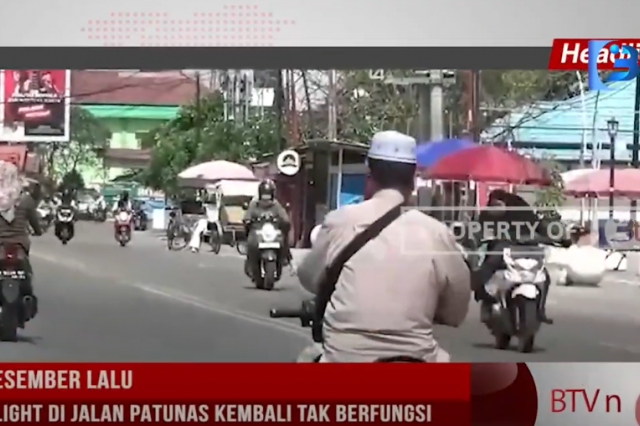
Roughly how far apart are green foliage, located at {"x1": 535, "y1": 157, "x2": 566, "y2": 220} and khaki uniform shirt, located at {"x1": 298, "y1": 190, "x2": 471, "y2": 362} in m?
0.36

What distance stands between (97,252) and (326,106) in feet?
3.30

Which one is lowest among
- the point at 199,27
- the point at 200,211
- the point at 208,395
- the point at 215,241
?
the point at 208,395

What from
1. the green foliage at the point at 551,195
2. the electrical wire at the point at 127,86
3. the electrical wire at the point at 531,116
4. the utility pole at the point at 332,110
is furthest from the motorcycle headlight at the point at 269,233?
the green foliage at the point at 551,195

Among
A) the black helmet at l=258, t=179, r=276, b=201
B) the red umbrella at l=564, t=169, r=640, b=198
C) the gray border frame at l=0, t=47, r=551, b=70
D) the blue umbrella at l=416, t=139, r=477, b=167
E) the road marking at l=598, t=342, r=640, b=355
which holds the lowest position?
the road marking at l=598, t=342, r=640, b=355

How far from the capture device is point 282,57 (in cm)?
324

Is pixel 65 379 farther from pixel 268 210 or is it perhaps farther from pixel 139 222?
pixel 268 210

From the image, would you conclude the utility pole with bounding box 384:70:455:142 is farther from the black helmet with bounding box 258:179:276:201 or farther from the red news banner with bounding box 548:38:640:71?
the black helmet with bounding box 258:179:276:201

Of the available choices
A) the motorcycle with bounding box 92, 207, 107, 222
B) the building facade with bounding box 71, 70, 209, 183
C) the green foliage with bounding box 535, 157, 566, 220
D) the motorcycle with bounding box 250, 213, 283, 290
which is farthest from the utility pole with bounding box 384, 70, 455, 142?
the motorcycle with bounding box 92, 207, 107, 222

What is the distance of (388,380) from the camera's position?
3.28m

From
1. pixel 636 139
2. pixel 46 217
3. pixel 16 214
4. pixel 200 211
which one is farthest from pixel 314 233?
pixel 636 139

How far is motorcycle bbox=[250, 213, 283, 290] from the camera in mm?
3277

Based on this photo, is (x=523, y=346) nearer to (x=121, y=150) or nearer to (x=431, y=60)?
(x=431, y=60)

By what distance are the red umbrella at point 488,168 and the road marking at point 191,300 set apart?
751 mm

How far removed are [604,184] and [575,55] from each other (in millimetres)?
Result: 482
